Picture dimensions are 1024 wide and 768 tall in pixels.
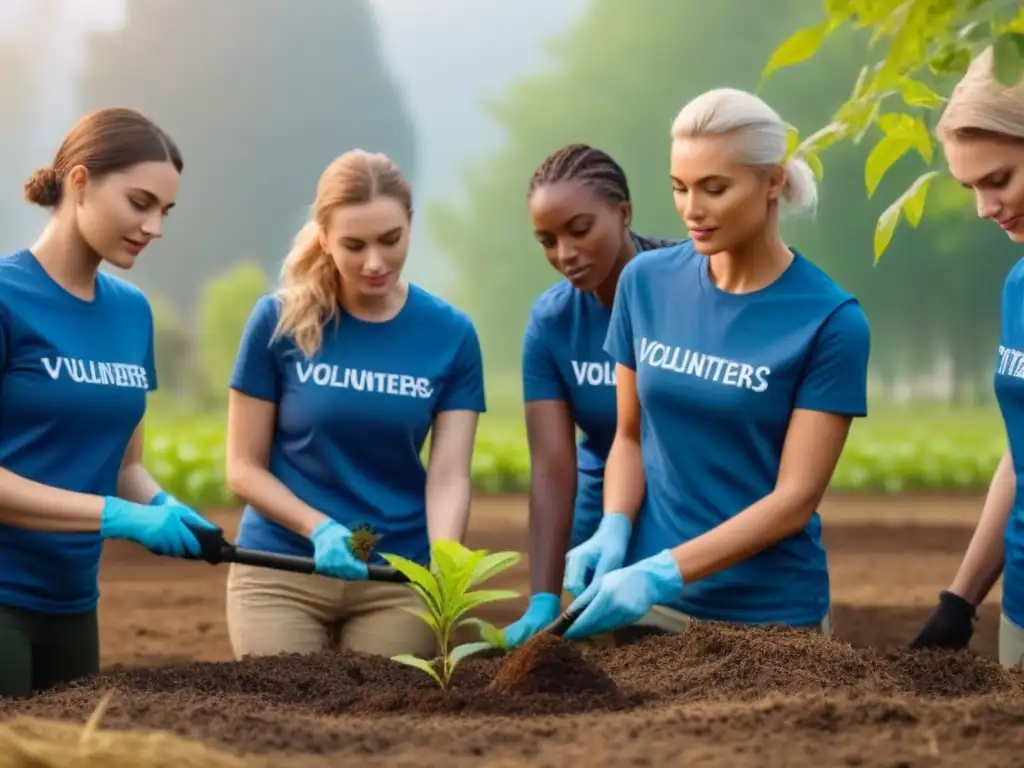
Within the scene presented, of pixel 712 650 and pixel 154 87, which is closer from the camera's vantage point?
pixel 712 650

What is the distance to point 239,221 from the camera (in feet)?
41.9

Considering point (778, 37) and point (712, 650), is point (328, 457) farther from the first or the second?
point (778, 37)

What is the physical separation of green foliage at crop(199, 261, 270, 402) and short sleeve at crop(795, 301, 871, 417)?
10.1 metres

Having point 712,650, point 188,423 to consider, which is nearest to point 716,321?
point 712,650

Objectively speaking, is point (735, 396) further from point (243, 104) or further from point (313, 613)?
point (243, 104)

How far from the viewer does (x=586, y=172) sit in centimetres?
313

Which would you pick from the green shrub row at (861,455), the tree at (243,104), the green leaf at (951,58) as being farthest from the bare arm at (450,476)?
the tree at (243,104)

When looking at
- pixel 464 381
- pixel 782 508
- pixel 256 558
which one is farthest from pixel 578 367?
pixel 256 558

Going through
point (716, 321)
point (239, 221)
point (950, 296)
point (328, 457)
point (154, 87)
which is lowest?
point (328, 457)

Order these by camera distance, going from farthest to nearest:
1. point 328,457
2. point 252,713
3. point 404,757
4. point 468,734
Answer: point 328,457 < point 252,713 < point 468,734 < point 404,757

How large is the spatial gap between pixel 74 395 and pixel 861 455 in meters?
10.3

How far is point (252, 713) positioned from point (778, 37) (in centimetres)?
1201

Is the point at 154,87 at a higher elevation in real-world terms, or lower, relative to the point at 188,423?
higher

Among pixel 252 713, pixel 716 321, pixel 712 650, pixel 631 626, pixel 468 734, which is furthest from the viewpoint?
pixel 631 626
